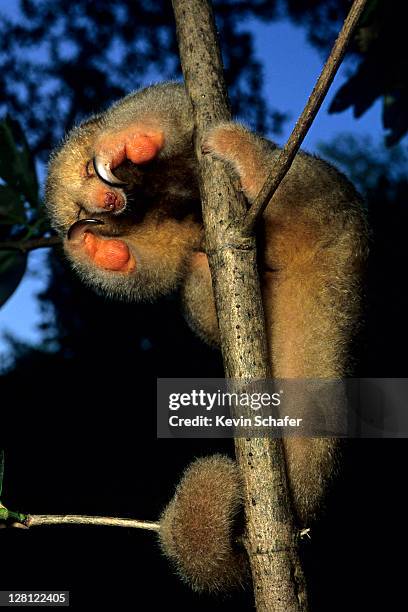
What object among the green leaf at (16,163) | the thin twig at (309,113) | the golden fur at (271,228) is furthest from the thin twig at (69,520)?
the green leaf at (16,163)

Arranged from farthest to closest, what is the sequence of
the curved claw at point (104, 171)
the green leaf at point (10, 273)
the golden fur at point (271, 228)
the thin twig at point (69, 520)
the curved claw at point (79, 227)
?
the green leaf at point (10, 273) < the curved claw at point (79, 227) < the curved claw at point (104, 171) < the golden fur at point (271, 228) < the thin twig at point (69, 520)

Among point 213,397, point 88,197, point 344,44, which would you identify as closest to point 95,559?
point 213,397

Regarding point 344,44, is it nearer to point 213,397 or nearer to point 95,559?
point 213,397

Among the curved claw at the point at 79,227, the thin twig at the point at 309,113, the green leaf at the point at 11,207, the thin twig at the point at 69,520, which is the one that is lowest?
the thin twig at the point at 69,520

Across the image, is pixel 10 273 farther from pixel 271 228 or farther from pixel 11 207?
pixel 271 228

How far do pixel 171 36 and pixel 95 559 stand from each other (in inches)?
528

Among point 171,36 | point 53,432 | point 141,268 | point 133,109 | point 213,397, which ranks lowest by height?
point 213,397

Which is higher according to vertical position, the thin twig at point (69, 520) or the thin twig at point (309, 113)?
the thin twig at point (309, 113)

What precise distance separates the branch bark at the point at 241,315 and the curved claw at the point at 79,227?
85 centimetres

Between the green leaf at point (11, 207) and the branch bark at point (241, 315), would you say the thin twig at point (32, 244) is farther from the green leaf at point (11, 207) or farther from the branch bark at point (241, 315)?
the branch bark at point (241, 315)

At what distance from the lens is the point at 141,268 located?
10.8 ft

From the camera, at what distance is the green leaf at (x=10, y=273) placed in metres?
3.53

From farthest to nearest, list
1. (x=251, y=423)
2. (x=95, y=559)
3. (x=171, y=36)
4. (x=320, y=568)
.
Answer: (x=171, y=36), (x=95, y=559), (x=320, y=568), (x=251, y=423)

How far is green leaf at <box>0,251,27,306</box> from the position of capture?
3.53 meters
